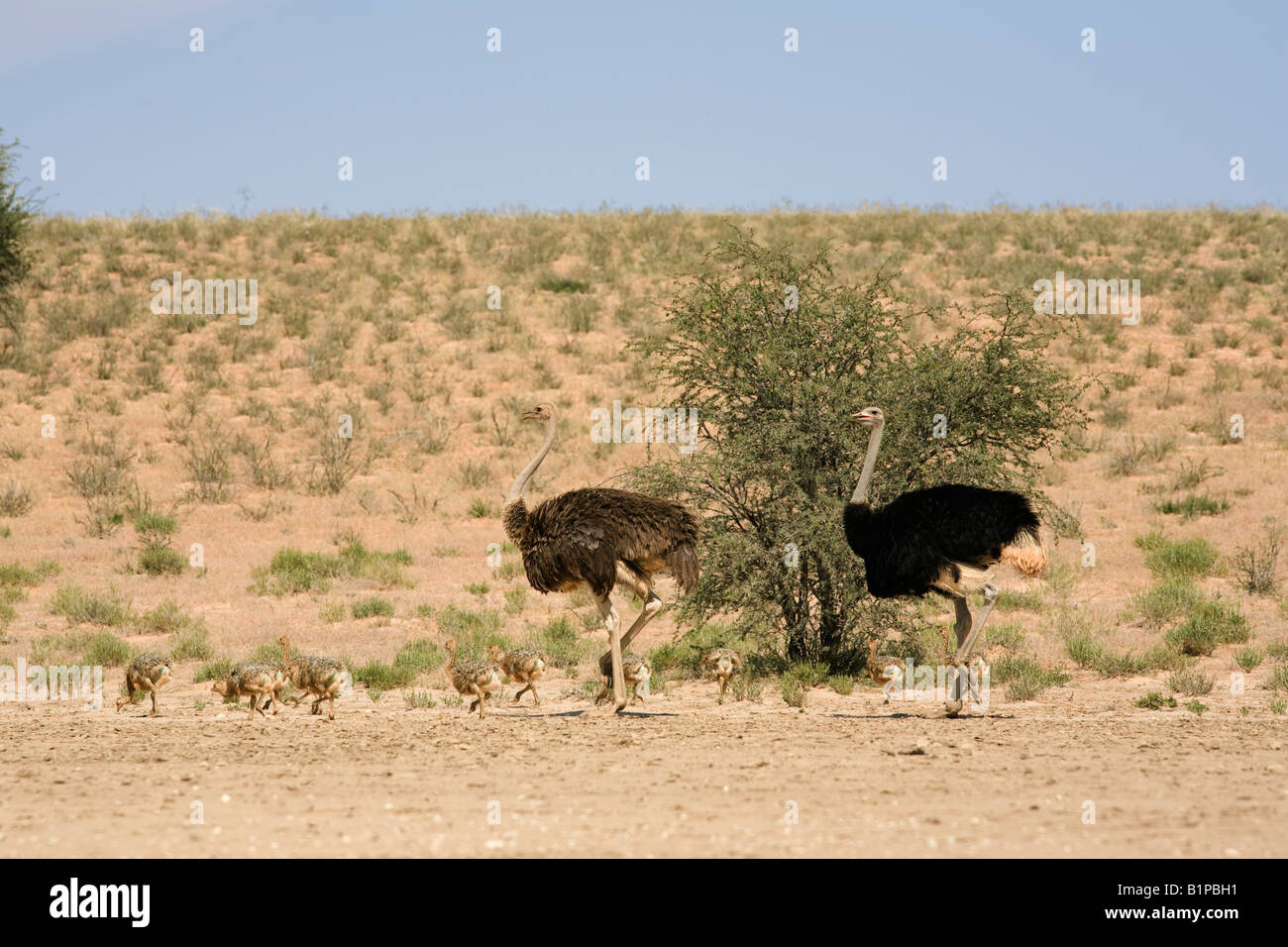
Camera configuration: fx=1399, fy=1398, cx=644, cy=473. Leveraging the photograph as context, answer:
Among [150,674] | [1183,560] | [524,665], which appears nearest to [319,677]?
[150,674]

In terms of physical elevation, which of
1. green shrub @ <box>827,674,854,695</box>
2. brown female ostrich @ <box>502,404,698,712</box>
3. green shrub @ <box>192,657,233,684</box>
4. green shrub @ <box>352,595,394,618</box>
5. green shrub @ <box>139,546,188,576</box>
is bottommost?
green shrub @ <box>827,674,854,695</box>

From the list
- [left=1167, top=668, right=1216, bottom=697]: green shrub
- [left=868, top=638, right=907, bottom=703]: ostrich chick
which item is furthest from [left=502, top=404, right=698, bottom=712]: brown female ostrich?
[left=1167, top=668, right=1216, bottom=697]: green shrub

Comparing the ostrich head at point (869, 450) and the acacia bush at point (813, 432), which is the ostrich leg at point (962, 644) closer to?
the ostrich head at point (869, 450)

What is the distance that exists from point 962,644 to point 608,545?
288 cm

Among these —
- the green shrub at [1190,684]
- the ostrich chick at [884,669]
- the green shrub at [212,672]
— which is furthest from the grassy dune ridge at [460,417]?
the green shrub at [212,672]

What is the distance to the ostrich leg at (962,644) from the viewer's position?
1066 cm

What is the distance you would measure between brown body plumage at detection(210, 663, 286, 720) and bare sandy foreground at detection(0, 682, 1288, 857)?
26 cm

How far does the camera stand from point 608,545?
10.9m

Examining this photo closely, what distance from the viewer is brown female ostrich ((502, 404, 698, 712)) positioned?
10875 mm

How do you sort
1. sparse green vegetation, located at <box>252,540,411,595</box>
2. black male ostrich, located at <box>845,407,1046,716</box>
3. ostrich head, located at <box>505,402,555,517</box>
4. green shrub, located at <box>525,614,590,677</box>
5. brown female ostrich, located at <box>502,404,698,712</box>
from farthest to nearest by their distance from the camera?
sparse green vegetation, located at <box>252,540,411,595</box> < green shrub, located at <box>525,614,590,677</box> < ostrich head, located at <box>505,402,555,517</box> < brown female ostrich, located at <box>502,404,698,712</box> < black male ostrich, located at <box>845,407,1046,716</box>

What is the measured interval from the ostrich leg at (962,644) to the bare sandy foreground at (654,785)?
0.19 metres

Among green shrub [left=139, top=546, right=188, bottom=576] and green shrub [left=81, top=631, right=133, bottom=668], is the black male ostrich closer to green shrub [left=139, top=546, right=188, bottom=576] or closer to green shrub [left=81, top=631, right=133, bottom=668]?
green shrub [left=81, top=631, right=133, bottom=668]

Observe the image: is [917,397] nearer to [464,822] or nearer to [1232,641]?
[1232,641]

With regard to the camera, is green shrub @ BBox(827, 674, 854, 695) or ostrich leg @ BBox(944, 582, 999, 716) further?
green shrub @ BBox(827, 674, 854, 695)
